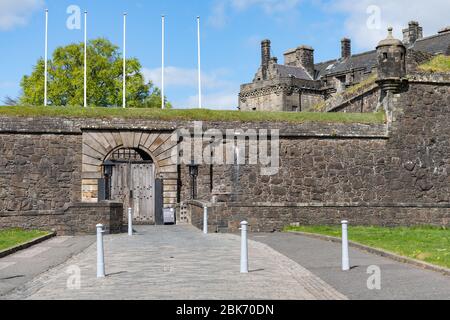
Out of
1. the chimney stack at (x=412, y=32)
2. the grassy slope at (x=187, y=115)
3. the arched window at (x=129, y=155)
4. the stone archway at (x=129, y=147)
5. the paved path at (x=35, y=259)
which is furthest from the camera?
the chimney stack at (x=412, y=32)

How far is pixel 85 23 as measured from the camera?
3048cm

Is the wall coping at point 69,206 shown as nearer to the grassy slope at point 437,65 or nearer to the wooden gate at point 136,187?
the wooden gate at point 136,187

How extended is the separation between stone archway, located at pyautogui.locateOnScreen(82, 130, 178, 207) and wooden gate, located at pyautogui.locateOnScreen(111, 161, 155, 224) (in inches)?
47.7

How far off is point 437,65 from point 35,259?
2068 cm

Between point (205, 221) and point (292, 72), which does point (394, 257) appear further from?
point (292, 72)

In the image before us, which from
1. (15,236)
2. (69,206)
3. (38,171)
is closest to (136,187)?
(38,171)

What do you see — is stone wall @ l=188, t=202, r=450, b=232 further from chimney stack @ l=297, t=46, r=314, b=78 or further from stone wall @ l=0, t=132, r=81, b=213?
chimney stack @ l=297, t=46, r=314, b=78

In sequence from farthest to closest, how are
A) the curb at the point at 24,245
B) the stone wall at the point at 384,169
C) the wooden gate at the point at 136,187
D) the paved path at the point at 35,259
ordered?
the wooden gate at the point at 136,187, the stone wall at the point at 384,169, the curb at the point at 24,245, the paved path at the point at 35,259

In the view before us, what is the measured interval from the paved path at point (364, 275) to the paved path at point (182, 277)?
0.32 meters

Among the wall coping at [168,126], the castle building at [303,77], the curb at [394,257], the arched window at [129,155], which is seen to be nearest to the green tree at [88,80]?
the castle building at [303,77]

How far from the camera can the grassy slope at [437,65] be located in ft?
86.4

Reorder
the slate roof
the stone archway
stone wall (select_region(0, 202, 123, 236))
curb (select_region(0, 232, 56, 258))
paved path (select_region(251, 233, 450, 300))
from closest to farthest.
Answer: paved path (select_region(251, 233, 450, 300)) < curb (select_region(0, 232, 56, 258)) < stone wall (select_region(0, 202, 123, 236)) < the stone archway < the slate roof

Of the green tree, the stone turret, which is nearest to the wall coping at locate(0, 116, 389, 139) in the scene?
the stone turret

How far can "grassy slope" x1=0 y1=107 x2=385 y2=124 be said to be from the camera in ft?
77.3
